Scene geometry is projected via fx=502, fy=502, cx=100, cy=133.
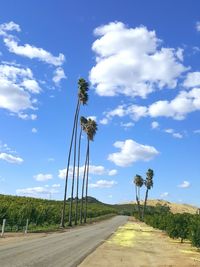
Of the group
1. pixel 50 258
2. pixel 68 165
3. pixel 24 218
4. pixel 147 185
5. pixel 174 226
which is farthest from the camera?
pixel 147 185

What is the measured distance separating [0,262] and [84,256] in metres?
6.92

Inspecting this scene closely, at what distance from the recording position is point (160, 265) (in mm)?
23016

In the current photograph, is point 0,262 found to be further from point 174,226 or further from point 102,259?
point 174,226

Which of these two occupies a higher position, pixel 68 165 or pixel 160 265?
pixel 68 165

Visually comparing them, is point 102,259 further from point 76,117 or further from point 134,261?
point 76,117

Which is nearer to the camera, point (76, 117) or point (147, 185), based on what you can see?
point (76, 117)

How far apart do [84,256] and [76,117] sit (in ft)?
149

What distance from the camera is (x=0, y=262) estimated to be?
18312 mm

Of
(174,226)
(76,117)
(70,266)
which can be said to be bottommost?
(70,266)

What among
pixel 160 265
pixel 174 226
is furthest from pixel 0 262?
pixel 174 226

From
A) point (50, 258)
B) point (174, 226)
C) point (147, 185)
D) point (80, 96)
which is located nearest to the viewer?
point (50, 258)

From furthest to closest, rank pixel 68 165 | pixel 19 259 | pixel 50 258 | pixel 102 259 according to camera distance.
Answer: pixel 68 165
pixel 102 259
pixel 50 258
pixel 19 259

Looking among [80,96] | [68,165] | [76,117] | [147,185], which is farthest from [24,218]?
[147,185]

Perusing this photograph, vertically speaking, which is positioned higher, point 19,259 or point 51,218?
point 51,218
